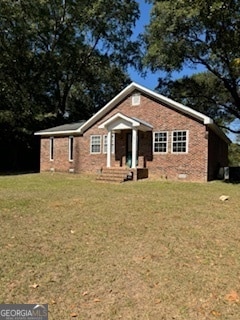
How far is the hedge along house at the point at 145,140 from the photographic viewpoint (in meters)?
17.5

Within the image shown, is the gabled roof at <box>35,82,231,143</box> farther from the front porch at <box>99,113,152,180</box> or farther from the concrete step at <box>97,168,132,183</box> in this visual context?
the concrete step at <box>97,168,132,183</box>

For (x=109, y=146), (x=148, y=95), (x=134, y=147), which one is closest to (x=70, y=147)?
(x=109, y=146)

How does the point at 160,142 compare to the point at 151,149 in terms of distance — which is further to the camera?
the point at 151,149

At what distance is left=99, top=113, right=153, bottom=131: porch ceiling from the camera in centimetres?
1833

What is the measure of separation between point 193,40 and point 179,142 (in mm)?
9097

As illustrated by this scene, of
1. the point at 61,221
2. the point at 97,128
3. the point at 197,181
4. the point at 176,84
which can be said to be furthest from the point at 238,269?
the point at 176,84

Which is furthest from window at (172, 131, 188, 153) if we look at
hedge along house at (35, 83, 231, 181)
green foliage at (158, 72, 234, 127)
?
green foliage at (158, 72, 234, 127)

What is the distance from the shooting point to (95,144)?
2138 centimetres

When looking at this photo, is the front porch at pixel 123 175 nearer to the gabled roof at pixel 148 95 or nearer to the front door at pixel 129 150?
the front door at pixel 129 150

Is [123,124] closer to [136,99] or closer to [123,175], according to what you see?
[136,99]

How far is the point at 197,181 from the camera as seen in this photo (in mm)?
17266

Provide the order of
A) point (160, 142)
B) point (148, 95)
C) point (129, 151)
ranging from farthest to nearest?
point (129, 151), point (148, 95), point (160, 142)

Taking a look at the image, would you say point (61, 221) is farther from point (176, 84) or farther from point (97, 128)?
point (176, 84)

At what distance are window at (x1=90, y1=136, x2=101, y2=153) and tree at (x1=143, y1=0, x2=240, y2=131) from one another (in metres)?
6.85
